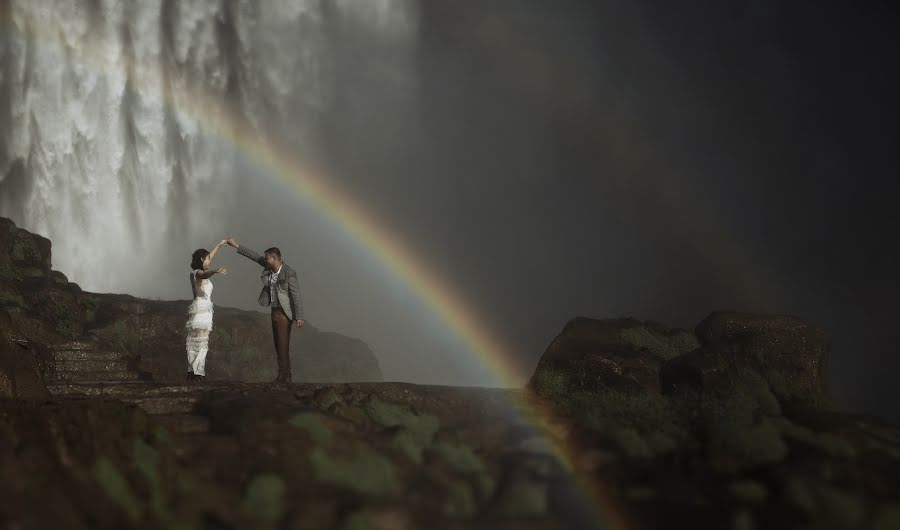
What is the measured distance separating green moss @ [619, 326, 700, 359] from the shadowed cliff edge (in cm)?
105

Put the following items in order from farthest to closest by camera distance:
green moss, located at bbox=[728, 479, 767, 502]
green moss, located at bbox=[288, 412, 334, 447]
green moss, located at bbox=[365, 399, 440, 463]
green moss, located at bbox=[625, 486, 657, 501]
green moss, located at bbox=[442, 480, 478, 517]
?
green moss, located at bbox=[365, 399, 440, 463]
green moss, located at bbox=[288, 412, 334, 447]
green moss, located at bbox=[625, 486, 657, 501]
green moss, located at bbox=[442, 480, 478, 517]
green moss, located at bbox=[728, 479, 767, 502]

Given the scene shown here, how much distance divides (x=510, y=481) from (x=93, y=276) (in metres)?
47.4

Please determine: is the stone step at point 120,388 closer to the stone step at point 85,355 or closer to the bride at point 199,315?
the bride at point 199,315

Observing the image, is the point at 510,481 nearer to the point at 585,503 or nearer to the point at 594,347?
the point at 585,503

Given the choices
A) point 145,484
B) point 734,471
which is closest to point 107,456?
point 145,484

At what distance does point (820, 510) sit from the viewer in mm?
5441

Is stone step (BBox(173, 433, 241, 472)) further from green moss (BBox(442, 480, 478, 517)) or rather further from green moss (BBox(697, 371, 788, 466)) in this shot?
green moss (BBox(697, 371, 788, 466))

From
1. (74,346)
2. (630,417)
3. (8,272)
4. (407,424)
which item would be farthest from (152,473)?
(8,272)

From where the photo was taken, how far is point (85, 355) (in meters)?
13.8

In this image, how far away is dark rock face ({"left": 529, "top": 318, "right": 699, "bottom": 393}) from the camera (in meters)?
9.69

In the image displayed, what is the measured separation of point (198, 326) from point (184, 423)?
4487mm

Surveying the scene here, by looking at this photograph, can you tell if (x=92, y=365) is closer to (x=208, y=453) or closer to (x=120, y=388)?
(x=120, y=388)

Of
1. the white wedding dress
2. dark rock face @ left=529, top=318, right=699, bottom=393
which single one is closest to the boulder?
the white wedding dress

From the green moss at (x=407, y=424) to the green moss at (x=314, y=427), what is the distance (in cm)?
73
